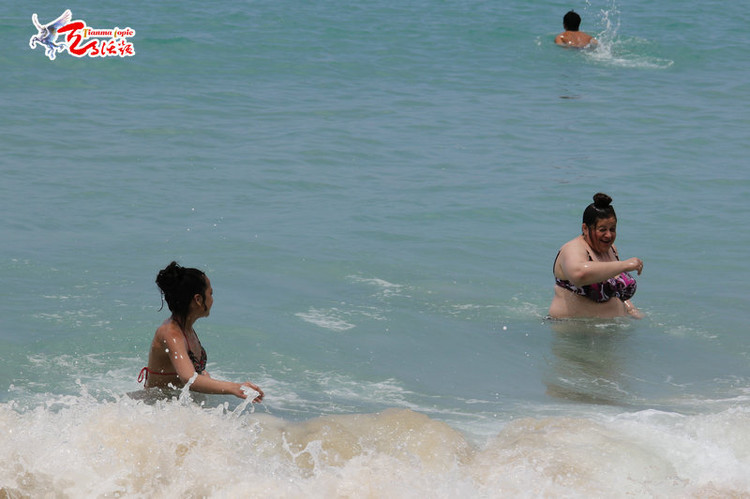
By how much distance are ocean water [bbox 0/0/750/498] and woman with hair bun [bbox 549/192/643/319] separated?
4.9 inches

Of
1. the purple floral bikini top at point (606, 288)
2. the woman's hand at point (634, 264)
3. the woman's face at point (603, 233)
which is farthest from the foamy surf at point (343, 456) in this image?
the purple floral bikini top at point (606, 288)

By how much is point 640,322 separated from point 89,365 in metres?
3.96

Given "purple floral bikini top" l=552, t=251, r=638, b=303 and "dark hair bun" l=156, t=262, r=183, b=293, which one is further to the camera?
"purple floral bikini top" l=552, t=251, r=638, b=303

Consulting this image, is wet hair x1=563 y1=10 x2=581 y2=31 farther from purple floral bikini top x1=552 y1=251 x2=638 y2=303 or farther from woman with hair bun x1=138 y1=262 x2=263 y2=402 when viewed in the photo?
woman with hair bun x1=138 y1=262 x2=263 y2=402

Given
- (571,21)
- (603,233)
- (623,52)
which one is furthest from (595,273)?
(623,52)

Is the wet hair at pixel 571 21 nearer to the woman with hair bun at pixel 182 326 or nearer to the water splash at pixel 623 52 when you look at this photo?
the water splash at pixel 623 52

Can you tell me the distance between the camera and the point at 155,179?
1150 cm

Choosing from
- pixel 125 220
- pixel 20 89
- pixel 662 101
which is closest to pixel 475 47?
pixel 662 101

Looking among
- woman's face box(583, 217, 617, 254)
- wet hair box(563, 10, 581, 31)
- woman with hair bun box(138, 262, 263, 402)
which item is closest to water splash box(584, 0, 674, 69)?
wet hair box(563, 10, 581, 31)

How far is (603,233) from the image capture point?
7.44 meters

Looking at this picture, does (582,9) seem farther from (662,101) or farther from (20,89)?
(20,89)

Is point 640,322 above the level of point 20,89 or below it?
below

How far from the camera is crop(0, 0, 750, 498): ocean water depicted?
5.09m

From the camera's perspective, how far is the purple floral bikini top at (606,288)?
7.77 m
